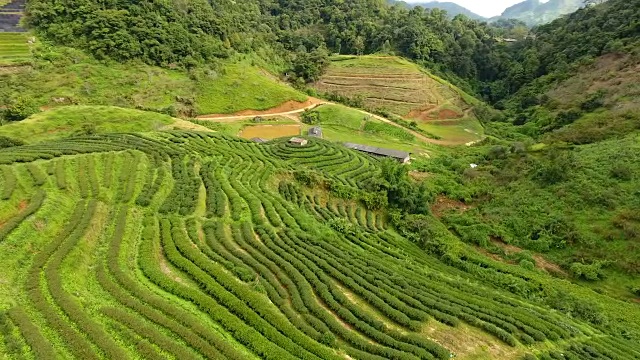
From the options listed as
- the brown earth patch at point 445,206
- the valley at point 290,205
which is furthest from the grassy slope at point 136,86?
the brown earth patch at point 445,206

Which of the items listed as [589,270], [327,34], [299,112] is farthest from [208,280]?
[327,34]

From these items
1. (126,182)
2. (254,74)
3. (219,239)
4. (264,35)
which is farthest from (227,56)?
(219,239)

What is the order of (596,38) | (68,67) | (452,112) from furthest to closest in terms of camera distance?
(452,112)
(596,38)
(68,67)

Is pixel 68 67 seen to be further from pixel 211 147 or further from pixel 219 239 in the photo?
pixel 219 239

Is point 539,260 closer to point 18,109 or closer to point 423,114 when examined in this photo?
point 423,114

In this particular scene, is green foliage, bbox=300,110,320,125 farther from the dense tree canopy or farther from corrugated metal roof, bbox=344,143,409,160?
the dense tree canopy
